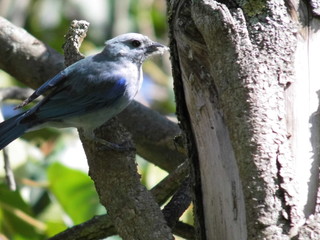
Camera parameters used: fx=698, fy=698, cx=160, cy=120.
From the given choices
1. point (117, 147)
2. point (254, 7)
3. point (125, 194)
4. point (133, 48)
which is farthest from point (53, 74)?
point (254, 7)

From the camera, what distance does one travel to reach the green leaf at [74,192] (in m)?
4.36

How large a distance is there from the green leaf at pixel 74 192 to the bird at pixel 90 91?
315mm

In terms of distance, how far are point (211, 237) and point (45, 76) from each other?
232 cm

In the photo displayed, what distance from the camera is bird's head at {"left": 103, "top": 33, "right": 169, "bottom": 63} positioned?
456 cm

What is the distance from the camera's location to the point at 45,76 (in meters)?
4.83

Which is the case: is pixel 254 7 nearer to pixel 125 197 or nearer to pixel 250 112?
pixel 250 112

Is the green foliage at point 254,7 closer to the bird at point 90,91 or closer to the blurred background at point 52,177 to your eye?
the bird at point 90,91

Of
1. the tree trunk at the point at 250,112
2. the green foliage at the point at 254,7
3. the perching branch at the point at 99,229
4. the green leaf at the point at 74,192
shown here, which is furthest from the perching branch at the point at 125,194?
the green leaf at the point at 74,192

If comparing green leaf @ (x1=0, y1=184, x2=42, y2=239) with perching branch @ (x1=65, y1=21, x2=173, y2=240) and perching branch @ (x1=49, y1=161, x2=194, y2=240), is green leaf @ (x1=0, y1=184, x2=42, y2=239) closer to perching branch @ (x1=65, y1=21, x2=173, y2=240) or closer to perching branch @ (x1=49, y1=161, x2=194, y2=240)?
perching branch @ (x1=49, y1=161, x2=194, y2=240)

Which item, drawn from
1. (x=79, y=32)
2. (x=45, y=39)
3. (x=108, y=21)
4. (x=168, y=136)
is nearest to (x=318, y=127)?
(x=79, y=32)

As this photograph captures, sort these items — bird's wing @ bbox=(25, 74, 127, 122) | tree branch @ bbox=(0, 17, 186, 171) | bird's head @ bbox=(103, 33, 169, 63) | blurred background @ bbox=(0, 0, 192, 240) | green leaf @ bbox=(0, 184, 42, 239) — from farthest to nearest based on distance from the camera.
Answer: tree branch @ bbox=(0, 17, 186, 171), bird's head @ bbox=(103, 33, 169, 63), blurred background @ bbox=(0, 0, 192, 240), green leaf @ bbox=(0, 184, 42, 239), bird's wing @ bbox=(25, 74, 127, 122)

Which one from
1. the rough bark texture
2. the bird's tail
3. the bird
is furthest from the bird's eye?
the rough bark texture

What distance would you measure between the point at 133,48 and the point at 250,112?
2.11m

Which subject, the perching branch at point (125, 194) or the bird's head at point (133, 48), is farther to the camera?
the bird's head at point (133, 48)
